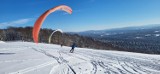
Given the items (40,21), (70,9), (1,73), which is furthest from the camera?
(70,9)

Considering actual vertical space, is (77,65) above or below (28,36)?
below

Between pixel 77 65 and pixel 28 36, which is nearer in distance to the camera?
pixel 77 65

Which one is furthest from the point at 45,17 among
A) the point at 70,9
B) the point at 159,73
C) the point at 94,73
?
the point at 159,73

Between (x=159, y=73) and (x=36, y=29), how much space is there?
→ 7.23 metres

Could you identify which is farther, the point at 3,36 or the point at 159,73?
the point at 3,36

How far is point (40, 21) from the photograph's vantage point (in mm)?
13320

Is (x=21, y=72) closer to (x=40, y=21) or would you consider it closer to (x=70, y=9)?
(x=40, y=21)

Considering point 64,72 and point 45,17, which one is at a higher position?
point 45,17

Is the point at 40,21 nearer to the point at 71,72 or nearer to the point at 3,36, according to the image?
the point at 71,72

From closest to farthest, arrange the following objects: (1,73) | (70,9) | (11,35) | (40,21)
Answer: (1,73) < (40,21) < (70,9) < (11,35)

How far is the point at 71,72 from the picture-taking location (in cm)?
1119

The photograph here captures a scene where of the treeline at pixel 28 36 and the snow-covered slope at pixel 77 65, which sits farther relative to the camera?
the treeline at pixel 28 36

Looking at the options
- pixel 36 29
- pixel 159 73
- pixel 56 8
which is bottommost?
pixel 159 73

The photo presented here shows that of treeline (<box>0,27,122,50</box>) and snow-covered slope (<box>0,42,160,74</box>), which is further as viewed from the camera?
treeline (<box>0,27,122,50</box>)
